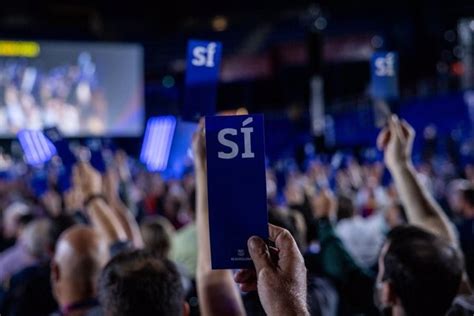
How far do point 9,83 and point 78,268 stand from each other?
353 inches

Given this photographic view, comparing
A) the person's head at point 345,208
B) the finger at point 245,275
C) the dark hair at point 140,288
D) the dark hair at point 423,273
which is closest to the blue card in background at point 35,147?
the person's head at point 345,208

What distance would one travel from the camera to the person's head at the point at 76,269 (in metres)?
2.12

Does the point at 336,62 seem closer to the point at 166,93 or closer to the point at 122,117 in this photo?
the point at 166,93

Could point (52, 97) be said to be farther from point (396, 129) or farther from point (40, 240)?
point (396, 129)

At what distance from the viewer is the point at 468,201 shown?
183 inches

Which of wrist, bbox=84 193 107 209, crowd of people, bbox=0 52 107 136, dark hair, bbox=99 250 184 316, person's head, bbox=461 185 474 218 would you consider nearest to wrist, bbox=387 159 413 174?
dark hair, bbox=99 250 184 316

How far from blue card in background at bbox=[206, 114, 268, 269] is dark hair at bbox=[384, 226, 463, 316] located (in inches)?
29.8

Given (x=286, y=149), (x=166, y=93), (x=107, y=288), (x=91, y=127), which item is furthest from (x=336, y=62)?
(x=107, y=288)

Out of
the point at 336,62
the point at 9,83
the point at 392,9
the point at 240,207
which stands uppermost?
the point at 392,9

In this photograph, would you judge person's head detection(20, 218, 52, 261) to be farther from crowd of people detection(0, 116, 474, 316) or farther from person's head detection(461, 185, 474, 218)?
person's head detection(461, 185, 474, 218)

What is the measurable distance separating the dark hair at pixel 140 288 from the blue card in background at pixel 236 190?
0.44 metres

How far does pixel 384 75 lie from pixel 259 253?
6.05 ft

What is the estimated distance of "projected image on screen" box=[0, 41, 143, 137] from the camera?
1031 centimetres

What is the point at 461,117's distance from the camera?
10.9 m
